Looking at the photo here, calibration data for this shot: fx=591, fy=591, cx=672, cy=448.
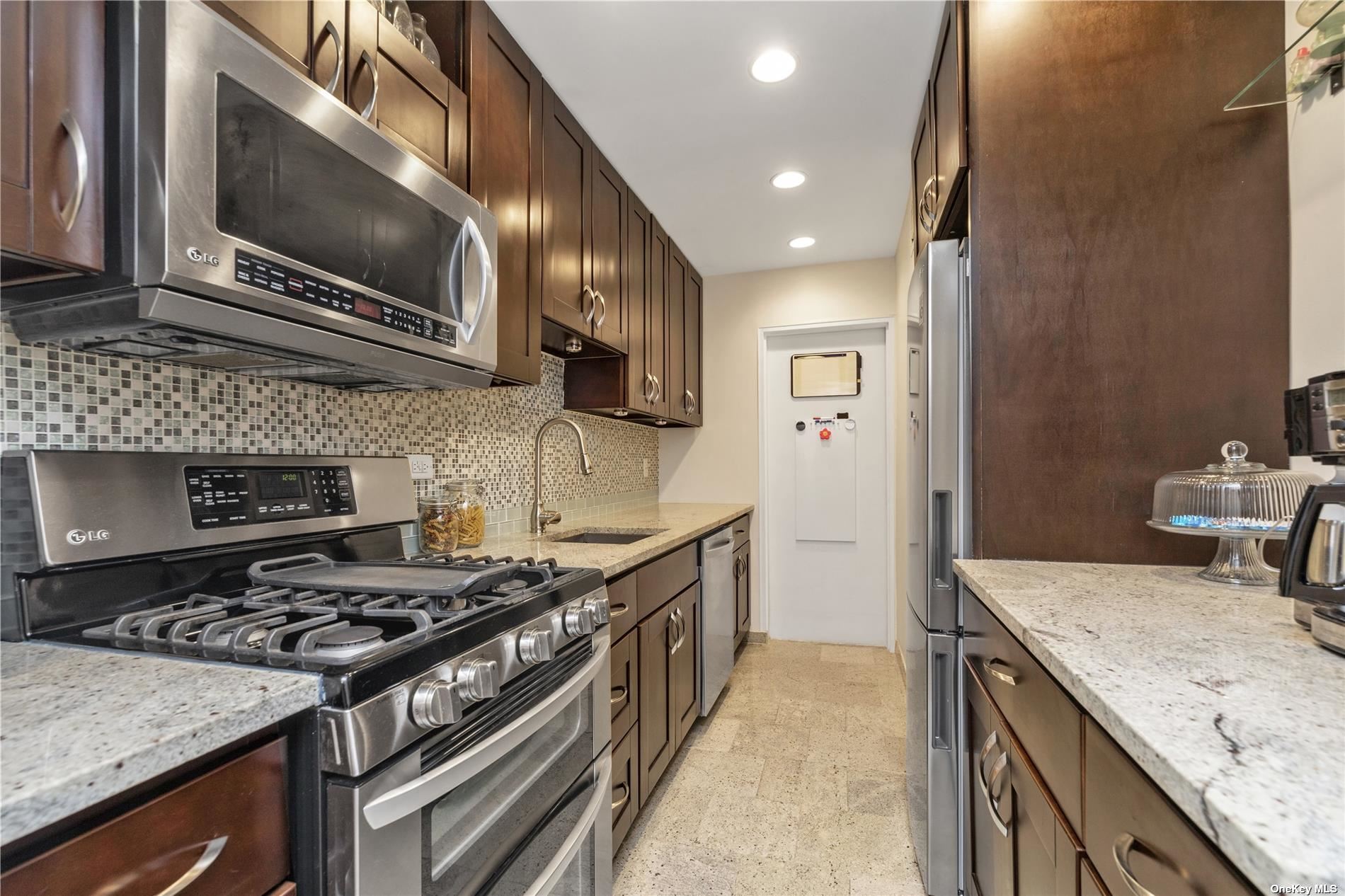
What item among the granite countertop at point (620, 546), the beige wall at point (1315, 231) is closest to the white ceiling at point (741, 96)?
the beige wall at point (1315, 231)

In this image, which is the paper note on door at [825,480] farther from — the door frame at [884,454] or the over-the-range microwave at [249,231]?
the over-the-range microwave at [249,231]

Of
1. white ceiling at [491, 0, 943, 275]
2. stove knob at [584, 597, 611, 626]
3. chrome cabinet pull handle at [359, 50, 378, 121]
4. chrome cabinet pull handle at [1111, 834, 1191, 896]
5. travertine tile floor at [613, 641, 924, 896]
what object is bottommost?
travertine tile floor at [613, 641, 924, 896]

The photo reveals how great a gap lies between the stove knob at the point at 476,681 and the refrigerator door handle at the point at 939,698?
3.87 feet

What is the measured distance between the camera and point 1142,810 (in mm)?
596

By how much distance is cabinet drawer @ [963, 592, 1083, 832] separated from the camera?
30.3 inches

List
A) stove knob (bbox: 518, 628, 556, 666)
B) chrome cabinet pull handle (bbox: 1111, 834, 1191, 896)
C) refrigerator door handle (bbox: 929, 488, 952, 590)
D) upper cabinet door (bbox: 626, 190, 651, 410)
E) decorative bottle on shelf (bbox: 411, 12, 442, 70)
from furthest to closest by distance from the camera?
upper cabinet door (bbox: 626, 190, 651, 410), refrigerator door handle (bbox: 929, 488, 952, 590), decorative bottle on shelf (bbox: 411, 12, 442, 70), stove knob (bbox: 518, 628, 556, 666), chrome cabinet pull handle (bbox: 1111, 834, 1191, 896)

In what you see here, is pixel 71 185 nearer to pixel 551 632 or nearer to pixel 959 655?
pixel 551 632

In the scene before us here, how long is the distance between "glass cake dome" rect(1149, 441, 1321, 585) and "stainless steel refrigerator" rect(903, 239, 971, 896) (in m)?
0.42

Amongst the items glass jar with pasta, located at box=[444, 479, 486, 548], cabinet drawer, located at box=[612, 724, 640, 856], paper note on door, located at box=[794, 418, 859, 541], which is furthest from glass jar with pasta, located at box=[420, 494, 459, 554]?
paper note on door, located at box=[794, 418, 859, 541]

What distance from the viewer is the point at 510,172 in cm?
170

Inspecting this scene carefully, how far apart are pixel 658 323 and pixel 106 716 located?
266 centimetres

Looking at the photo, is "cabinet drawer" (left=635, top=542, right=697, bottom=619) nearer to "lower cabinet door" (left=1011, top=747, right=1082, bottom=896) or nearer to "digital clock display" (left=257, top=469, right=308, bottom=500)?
"digital clock display" (left=257, top=469, right=308, bottom=500)

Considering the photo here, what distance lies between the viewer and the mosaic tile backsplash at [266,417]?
938 millimetres

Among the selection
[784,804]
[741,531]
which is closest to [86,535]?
[784,804]
